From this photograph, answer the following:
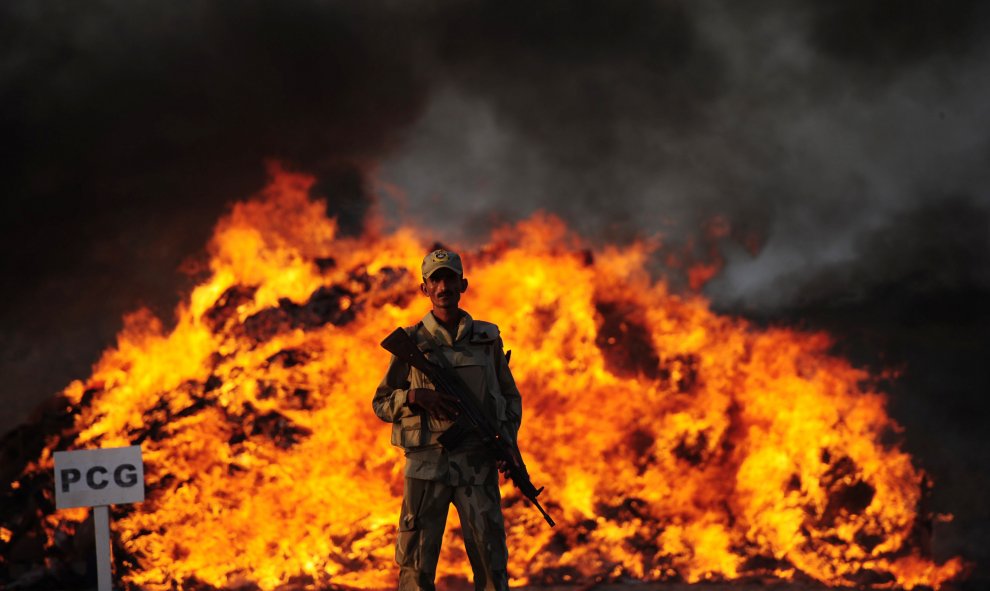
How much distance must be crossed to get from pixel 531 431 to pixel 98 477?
416 centimetres

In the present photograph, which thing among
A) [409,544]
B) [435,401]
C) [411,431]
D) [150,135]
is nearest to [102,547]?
[409,544]

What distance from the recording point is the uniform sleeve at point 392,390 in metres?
5.90

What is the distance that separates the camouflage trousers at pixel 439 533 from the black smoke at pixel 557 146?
5.68 meters

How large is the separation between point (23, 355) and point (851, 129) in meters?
9.29

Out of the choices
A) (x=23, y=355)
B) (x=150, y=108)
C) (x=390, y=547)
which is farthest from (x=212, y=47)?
(x=390, y=547)

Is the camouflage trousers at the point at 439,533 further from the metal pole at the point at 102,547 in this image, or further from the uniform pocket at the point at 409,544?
the metal pole at the point at 102,547

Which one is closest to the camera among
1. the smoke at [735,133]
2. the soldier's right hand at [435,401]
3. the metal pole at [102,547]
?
the soldier's right hand at [435,401]

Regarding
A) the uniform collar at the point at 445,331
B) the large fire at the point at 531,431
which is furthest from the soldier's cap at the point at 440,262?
the large fire at the point at 531,431

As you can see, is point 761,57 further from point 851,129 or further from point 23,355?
point 23,355

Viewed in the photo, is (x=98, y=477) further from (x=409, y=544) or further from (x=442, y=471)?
(x=442, y=471)

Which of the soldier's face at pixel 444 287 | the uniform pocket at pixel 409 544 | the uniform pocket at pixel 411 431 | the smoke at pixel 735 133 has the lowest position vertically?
the uniform pocket at pixel 409 544

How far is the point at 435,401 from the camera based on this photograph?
5660 mm

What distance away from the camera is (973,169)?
1111 centimetres

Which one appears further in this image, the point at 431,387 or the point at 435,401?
the point at 431,387
